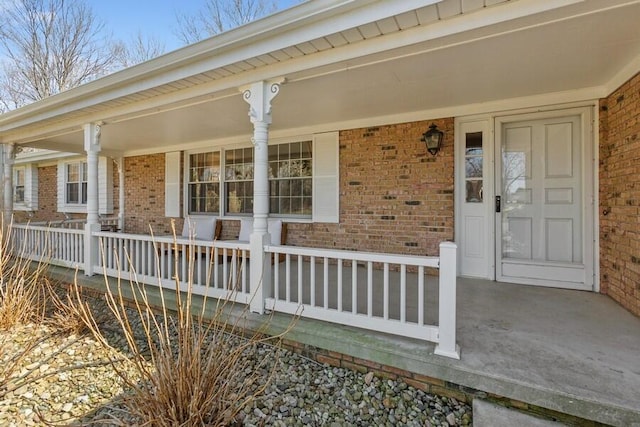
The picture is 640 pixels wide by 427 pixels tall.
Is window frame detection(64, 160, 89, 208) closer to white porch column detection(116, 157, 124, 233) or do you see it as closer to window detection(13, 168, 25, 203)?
white porch column detection(116, 157, 124, 233)

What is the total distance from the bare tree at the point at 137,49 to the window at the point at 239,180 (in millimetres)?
11173

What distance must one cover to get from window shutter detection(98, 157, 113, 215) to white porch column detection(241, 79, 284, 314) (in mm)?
6586

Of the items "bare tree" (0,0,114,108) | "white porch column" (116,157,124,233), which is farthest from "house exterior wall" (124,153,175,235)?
"bare tree" (0,0,114,108)

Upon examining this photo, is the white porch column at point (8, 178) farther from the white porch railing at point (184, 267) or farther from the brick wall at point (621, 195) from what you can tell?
the brick wall at point (621, 195)

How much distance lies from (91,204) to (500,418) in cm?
539

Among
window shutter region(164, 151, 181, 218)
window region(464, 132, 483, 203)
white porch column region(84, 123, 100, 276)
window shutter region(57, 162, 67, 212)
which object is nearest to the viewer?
window region(464, 132, 483, 203)

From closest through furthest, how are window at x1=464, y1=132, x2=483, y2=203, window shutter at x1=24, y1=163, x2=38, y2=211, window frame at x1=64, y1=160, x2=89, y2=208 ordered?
window at x1=464, y1=132, x2=483, y2=203, window frame at x1=64, y1=160, x2=89, y2=208, window shutter at x1=24, y1=163, x2=38, y2=211

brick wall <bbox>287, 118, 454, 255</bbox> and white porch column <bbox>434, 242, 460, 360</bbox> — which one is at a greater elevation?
brick wall <bbox>287, 118, 454, 255</bbox>

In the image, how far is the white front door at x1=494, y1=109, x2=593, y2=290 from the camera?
12.7ft

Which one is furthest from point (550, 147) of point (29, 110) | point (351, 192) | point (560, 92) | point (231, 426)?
point (29, 110)

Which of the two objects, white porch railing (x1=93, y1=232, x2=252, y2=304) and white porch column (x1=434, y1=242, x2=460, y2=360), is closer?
white porch column (x1=434, y1=242, x2=460, y2=360)

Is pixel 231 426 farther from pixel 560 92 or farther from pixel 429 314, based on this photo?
pixel 560 92

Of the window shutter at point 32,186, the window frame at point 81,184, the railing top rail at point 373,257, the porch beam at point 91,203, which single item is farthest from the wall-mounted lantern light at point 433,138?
the window shutter at point 32,186

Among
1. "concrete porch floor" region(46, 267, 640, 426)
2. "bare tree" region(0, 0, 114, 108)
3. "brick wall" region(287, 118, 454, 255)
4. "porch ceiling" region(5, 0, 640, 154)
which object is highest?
"bare tree" region(0, 0, 114, 108)
